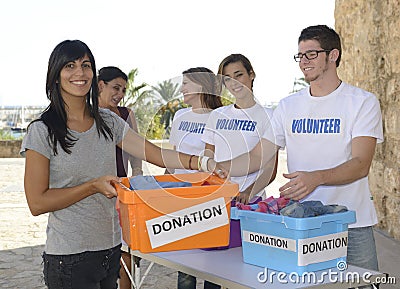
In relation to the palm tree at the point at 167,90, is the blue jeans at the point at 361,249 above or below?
below

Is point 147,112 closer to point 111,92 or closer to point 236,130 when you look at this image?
point 236,130

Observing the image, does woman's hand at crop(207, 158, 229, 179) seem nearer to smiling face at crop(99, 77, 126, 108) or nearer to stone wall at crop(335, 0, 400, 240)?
smiling face at crop(99, 77, 126, 108)

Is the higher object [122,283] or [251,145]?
[251,145]

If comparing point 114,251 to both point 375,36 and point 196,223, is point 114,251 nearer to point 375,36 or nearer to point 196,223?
point 196,223

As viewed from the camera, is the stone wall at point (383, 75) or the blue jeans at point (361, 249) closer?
the blue jeans at point (361, 249)

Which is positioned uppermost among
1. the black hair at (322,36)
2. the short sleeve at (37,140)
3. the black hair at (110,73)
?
the black hair at (322,36)

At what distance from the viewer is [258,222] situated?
2.57 meters

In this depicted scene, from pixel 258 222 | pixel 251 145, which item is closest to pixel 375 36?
pixel 251 145

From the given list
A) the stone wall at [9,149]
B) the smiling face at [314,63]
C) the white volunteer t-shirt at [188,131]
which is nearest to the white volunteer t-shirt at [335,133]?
the smiling face at [314,63]

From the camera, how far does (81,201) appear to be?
258cm

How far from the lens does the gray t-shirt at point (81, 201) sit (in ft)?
8.28

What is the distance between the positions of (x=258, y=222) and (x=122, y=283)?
1.86 meters

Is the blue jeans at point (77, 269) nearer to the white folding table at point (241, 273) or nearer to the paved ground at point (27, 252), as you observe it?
the white folding table at point (241, 273)

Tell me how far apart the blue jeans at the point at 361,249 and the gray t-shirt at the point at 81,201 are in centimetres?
106
